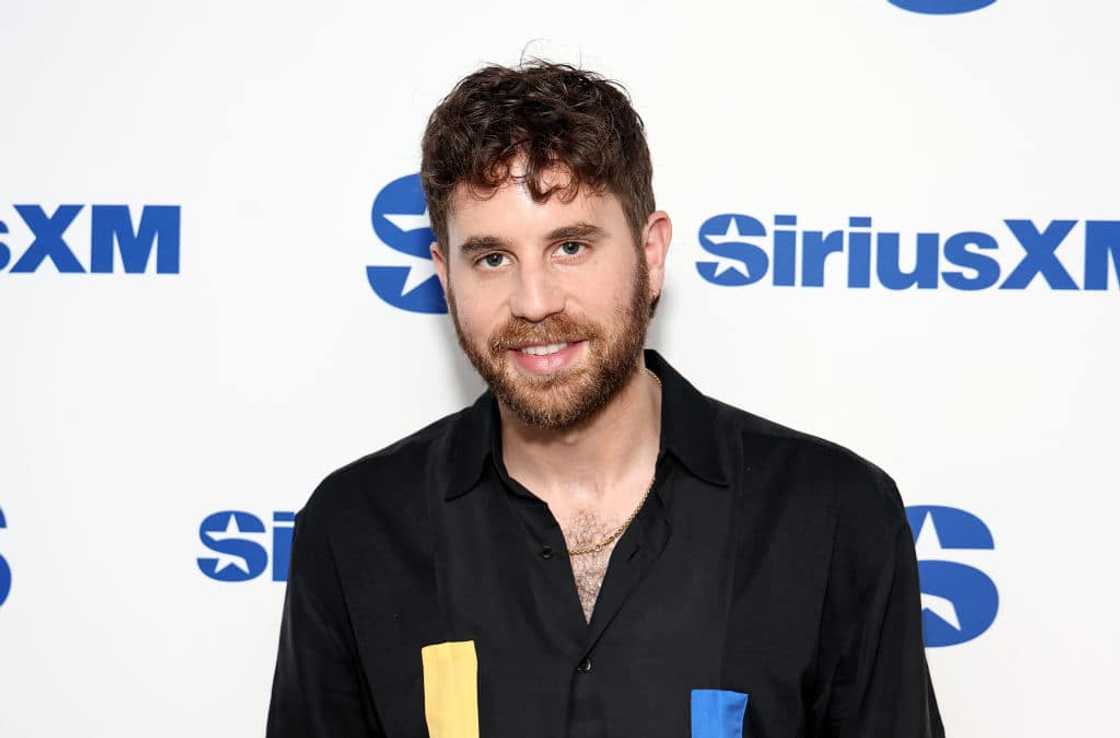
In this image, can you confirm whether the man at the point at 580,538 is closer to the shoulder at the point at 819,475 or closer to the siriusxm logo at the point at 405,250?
the shoulder at the point at 819,475

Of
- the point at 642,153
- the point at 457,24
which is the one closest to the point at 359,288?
the point at 457,24

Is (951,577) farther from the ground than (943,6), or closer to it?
closer to it

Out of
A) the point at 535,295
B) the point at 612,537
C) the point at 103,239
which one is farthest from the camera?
the point at 103,239

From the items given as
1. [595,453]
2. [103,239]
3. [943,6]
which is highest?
[943,6]

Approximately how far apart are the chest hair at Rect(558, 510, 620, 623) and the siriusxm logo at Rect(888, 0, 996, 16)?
1.04 meters

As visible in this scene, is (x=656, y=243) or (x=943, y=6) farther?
(x=943, y=6)

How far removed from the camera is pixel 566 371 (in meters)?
1.51

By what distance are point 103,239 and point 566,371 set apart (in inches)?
39.4

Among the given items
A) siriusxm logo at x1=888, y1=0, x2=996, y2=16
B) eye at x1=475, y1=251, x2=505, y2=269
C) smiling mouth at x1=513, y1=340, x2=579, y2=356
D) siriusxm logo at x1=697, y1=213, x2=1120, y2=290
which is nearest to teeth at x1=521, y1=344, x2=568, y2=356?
smiling mouth at x1=513, y1=340, x2=579, y2=356

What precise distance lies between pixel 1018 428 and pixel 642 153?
2.76 ft

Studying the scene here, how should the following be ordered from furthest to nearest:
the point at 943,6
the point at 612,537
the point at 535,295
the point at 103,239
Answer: the point at 103,239, the point at 943,6, the point at 612,537, the point at 535,295

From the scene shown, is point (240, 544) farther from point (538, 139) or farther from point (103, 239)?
point (538, 139)

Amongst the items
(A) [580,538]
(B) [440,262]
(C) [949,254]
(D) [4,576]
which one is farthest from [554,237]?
(D) [4,576]

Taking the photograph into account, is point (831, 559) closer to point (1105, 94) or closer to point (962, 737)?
point (962, 737)
